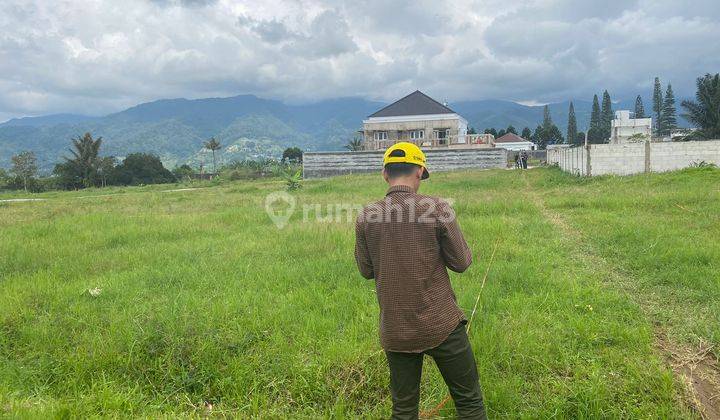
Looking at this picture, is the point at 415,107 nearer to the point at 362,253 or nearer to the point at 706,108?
the point at 706,108

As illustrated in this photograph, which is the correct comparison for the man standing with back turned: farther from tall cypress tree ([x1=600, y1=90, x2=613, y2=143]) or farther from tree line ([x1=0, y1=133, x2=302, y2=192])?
tall cypress tree ([x1=600, y1=90, x2=613, y2=143])

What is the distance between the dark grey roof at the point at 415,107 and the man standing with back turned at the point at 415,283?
35.9 metres

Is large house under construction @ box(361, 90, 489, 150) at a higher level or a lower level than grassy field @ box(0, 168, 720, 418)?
higher

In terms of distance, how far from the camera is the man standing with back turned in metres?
2.25

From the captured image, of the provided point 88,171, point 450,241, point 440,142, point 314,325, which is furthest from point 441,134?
point 450,241

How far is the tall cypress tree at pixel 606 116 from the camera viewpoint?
231 feet

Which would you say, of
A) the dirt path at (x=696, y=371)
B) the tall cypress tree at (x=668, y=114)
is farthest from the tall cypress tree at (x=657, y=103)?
the dirt path at (x=696, y=371)

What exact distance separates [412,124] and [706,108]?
19.1 meters

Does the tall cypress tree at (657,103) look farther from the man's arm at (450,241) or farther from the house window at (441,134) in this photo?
the man's arm at (450,241)

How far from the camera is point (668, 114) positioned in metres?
68.1

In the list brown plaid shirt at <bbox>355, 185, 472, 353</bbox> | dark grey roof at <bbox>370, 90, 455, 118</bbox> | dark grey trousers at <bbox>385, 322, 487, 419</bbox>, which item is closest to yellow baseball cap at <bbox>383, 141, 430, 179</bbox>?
brown plaid shirt at <bbox>355, 185, 472, 353</bbox>

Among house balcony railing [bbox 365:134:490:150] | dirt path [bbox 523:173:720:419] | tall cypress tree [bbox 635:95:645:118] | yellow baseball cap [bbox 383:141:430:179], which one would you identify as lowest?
dirt path [bbox 523:173:720:419]

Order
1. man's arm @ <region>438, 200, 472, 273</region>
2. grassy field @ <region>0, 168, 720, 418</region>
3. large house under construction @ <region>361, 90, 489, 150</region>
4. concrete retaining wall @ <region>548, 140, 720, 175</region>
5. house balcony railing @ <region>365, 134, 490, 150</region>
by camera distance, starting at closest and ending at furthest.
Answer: man's arm @ <region>438, 200, 472, 273</region> < grassy field @ <region>0, 168, 720, 418</region> < concrete retaining wall @ <region>548, 140, 720, 175</region> < house balcony railing @ <region>365, 134, 490, 150</region> < large house under construction @ <region>361, 90, 489, 150</region>

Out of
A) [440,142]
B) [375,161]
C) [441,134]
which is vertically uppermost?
[441,134]
